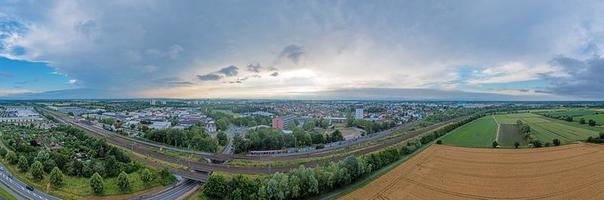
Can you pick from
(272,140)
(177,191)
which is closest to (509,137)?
(272,140)

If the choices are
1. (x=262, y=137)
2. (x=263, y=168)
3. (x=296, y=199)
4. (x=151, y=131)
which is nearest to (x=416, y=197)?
(x=296, y=199)

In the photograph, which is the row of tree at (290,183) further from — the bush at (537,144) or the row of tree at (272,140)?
the bush at (537,144)

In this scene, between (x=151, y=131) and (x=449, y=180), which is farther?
(x=151, y=131)

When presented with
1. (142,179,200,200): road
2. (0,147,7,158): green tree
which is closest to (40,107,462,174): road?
(142,179,200,200): road

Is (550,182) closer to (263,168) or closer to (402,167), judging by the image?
(402,167)

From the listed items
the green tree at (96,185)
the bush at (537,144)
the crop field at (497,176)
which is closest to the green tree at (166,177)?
the green tree at (96,185)

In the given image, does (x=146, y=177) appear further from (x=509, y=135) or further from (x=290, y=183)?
(x=509, y=135)

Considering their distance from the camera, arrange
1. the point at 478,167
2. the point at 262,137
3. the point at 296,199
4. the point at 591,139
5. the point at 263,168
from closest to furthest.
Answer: the point at 296,199 → the point at 478,167 → the point at 263,168 → the point at 591,139 → the point at 262,137

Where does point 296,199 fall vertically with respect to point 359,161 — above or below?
below
